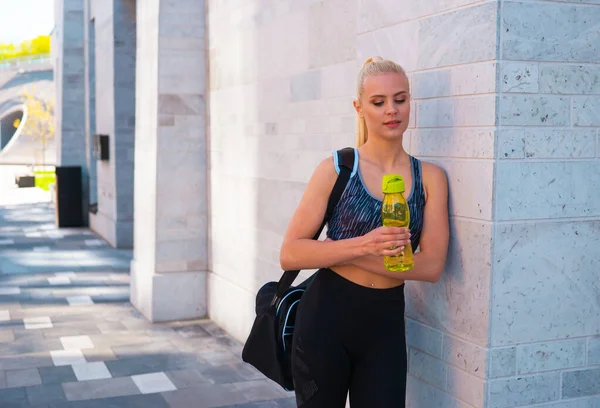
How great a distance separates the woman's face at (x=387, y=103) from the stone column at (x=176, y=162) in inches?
202

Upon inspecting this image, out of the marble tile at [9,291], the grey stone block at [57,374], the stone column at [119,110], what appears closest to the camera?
the grey stone block at [57,374]

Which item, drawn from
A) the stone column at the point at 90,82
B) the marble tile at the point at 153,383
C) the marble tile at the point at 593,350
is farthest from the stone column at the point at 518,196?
the stone column at the point at 90,82

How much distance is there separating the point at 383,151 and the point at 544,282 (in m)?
0.80

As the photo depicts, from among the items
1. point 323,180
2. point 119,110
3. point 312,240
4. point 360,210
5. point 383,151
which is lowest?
point 312,240

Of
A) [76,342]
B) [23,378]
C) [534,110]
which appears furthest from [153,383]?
[534,110]

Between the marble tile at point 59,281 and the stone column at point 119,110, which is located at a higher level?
the stone column at point 119,110

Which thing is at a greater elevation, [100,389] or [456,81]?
[456,81]

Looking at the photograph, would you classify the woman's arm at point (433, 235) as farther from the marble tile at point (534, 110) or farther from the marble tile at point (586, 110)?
the marble tile at point (586, 110)

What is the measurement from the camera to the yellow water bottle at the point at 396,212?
2.85 m

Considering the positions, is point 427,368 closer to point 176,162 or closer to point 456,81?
point 456,81

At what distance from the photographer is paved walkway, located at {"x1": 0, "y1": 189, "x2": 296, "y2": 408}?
5770 mm

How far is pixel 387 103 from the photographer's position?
3154 millimetres

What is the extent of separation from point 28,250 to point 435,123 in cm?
1074

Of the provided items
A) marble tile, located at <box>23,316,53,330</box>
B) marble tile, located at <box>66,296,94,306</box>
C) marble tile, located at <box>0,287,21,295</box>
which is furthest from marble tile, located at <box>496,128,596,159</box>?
marble tile, located at <box>0,287,21,295</box>
